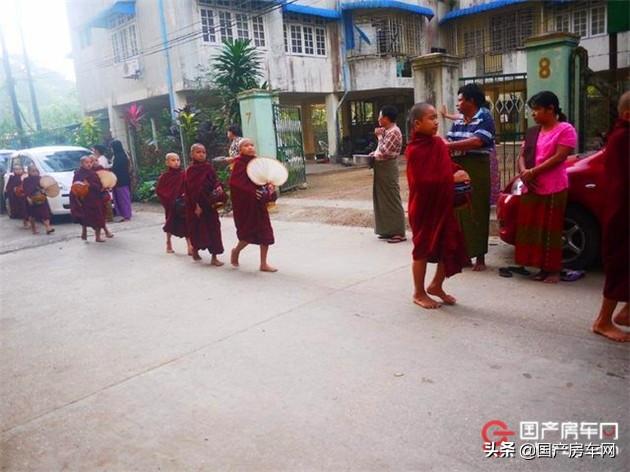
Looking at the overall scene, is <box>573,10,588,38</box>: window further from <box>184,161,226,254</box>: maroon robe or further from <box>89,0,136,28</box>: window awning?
<box>184,161,226,254</box>: maroon robe

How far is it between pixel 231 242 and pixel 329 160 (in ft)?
46.7

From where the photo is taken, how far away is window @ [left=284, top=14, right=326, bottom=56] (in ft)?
59.3

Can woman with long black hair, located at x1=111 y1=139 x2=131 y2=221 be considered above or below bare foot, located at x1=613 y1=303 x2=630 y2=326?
above

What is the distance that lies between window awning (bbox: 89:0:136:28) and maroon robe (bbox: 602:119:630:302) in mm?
15708

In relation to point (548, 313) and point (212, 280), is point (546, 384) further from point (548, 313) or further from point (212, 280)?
point (212, 280)

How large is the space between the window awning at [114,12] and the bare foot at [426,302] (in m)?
14.9

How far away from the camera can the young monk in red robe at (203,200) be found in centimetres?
614

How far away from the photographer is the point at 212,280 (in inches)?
217

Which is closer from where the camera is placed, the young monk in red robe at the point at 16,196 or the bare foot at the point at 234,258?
the bare foot at the point at 234,258

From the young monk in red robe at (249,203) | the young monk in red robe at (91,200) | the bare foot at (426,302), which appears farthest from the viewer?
the young monk in red robe at (91,200)

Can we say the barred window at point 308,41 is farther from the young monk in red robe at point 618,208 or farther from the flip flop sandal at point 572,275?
the young monk in red robe at point 618,208

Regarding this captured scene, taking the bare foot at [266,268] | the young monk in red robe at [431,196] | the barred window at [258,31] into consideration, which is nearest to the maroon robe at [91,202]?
the bare foot at [266,268]

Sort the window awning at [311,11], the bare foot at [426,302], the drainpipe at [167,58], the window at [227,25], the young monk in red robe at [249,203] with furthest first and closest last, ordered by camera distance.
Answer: the window awning at [311,11] < the window at [227,25] < the drainpipe at [167,58] < the young monk in red robe at [249,203] < the bare foot at [426,302]

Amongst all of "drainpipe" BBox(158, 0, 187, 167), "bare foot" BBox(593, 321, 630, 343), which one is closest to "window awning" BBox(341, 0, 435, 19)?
"drainpipe" BBox(158, 0, 187, 167)
